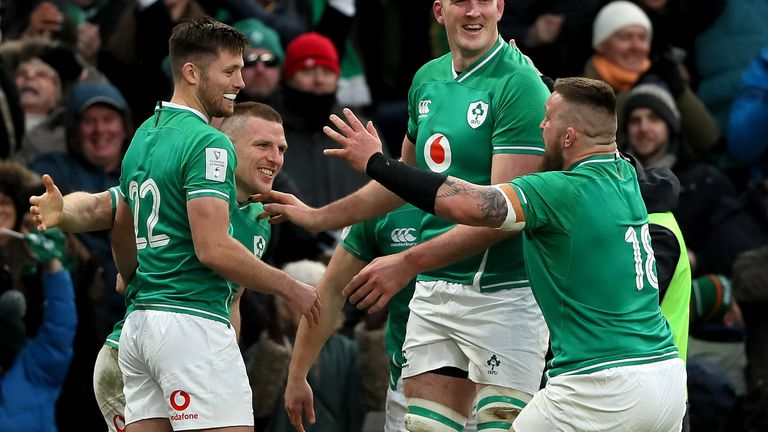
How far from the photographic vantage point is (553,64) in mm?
12031

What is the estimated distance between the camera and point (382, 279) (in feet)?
22.2

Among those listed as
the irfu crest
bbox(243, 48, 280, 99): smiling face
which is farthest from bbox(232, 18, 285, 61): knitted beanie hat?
the irfu crest

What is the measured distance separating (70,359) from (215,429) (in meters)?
2.89

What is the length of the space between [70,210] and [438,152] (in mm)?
1607

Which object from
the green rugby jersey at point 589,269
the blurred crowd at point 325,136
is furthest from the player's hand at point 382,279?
the blurred crowd at point 325,136

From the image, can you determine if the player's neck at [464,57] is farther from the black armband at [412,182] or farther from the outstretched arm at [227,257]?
the outstretched arm at [227,257]

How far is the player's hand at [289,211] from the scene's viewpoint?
6.94 metres

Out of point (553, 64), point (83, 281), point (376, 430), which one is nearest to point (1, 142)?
point (83, 281)

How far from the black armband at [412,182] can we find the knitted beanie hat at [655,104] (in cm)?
499

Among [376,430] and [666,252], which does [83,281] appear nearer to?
[376,430]

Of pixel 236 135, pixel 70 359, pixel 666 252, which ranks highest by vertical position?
pixel 236 135

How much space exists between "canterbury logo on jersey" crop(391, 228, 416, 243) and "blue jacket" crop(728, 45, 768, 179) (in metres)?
4.33

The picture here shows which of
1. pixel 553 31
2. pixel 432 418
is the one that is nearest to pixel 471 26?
pixel 432 418

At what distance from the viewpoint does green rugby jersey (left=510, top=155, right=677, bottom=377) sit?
624 centimetres
